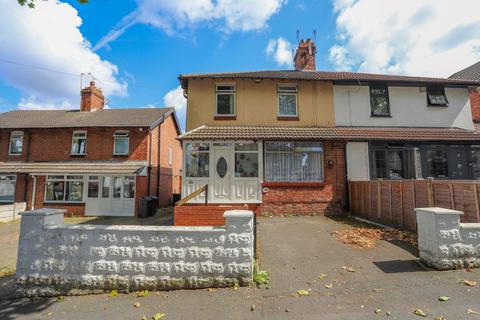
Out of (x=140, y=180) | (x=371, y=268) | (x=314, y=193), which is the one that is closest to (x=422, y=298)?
(x=371, y=268)

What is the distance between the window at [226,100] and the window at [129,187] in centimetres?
708

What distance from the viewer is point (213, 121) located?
12.5 meters

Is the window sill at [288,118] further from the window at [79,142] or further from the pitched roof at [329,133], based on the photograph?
the window at [79,142]

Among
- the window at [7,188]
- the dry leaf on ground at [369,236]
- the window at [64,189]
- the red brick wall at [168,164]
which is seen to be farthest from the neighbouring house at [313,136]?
the window at [7,188]

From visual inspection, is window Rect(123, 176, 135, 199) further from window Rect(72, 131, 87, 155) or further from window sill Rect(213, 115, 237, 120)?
window sill Rect(213, 115, 237, 120)

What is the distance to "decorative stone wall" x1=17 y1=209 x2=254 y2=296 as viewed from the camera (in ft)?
14.4

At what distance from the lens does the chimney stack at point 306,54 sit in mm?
16094

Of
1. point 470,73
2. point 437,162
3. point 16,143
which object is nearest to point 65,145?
point 16,143

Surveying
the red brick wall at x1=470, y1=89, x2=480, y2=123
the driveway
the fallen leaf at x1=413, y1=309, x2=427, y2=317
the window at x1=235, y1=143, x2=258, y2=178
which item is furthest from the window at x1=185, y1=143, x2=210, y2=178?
the red brick wall at x1=470, y1=89, x2=480, y2=123

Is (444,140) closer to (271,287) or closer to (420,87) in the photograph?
(420,87)

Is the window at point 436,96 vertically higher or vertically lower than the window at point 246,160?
higher

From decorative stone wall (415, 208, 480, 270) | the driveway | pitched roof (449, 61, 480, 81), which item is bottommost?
the driveway

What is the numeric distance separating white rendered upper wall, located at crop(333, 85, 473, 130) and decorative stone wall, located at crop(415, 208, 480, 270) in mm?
8479

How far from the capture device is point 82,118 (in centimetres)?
1720
